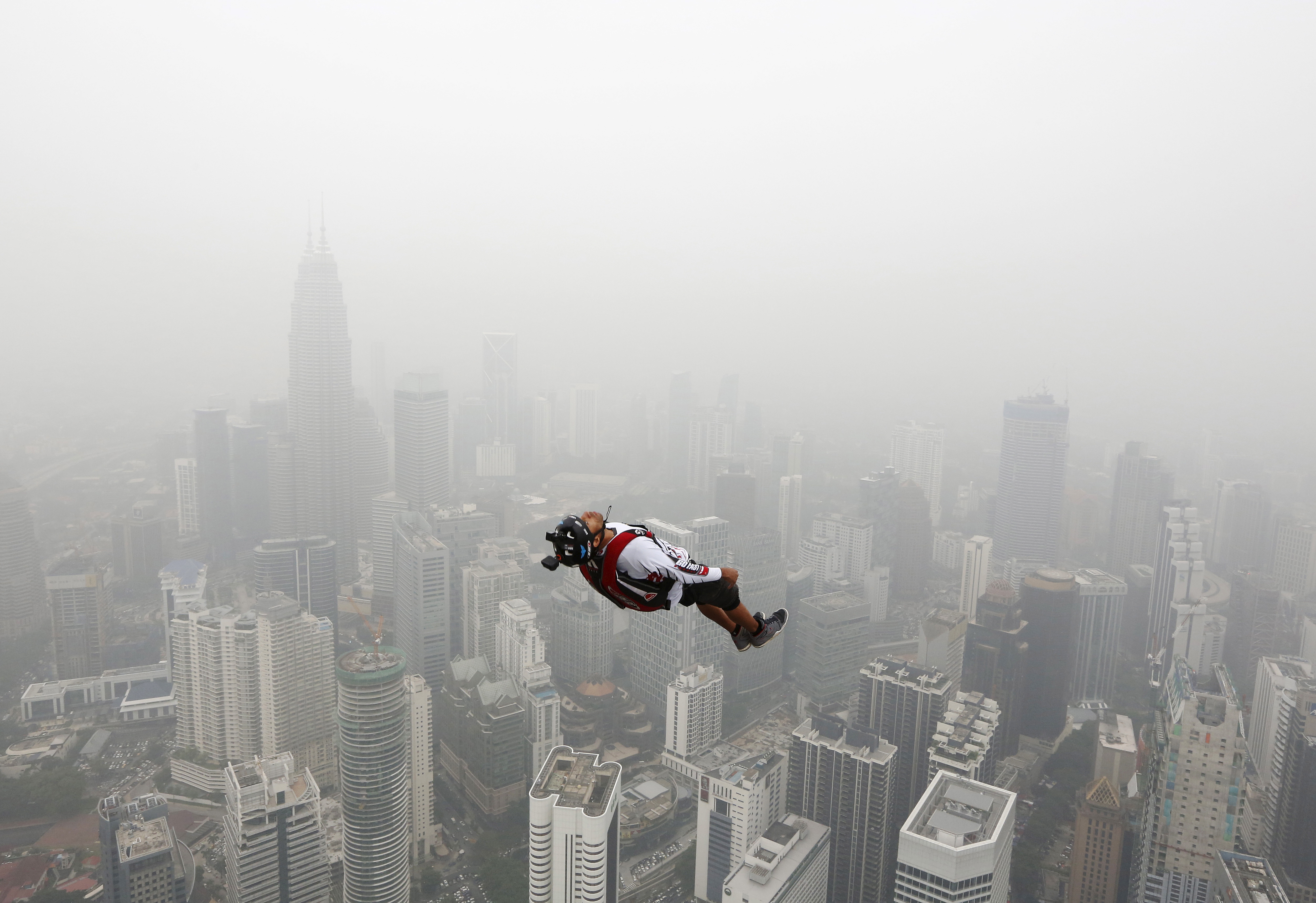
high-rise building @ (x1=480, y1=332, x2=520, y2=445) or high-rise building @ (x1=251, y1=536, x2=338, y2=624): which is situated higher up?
high-rise building @ (x1=480, y1=332, x2=520, y2=445)

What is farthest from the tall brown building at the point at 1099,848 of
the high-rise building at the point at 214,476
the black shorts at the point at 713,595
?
the high-rise building at the point at 214,476

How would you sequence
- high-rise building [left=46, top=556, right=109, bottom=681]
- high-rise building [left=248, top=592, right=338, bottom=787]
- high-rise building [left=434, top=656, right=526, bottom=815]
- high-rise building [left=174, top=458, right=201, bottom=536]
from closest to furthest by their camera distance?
high-rise building [left=434, top=656, right=526, bottom=815] < high-rise building [left=248, top=592, right=338, bottom=787] < high-rise building [left=46, top=556, right=109, bottom=681] < high-rise building [left=174, top=458, right=201, bottom=536]

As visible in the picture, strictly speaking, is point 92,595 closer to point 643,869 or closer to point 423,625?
point 423,625

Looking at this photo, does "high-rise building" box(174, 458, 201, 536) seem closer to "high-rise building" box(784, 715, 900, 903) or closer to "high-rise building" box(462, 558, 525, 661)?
"high-rise building" box(462, 558, 525, 661)

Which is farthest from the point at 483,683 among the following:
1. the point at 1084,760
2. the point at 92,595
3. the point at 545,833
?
the point at 1084,760

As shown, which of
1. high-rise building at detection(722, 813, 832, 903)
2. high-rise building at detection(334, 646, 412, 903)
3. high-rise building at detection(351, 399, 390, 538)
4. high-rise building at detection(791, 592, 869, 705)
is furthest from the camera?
high-rise building at detection(351, 399, 390, 538)

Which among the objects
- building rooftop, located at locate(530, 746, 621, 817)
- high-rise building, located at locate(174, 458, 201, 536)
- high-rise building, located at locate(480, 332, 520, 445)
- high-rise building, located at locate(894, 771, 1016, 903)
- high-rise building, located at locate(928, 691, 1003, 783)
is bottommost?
high-rise building, located at locate(928, 691, 1003, 783)

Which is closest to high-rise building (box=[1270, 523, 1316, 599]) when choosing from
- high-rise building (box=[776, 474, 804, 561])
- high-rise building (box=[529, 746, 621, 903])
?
high-rise building (box=[776, 474, 804, 561])

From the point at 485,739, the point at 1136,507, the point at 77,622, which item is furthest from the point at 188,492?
the point at 1136,507
